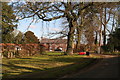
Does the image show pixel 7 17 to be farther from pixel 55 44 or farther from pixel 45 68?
pixel 45 68

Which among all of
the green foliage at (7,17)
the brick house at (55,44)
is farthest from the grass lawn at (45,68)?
the brick house at (55,44)

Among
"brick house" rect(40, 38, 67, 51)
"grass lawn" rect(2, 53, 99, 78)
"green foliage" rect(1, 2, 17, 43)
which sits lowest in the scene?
"grass lawn" rect(2, 53, 99, 78)

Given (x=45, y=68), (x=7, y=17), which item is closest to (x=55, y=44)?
(x=7, y=17)

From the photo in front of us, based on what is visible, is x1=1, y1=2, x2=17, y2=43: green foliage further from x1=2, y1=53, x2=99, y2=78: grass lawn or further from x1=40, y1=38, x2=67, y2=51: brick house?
x1=2, y1=53, x2=99, y2=78: grass lawn

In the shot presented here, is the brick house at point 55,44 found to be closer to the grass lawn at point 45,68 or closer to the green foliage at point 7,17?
the green foliage at point 7,17

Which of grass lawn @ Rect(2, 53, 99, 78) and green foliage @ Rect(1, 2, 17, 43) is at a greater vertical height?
green foliage @ Rect(1, 2, 17, 43)

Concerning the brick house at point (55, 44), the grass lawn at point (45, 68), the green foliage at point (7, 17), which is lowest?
the grass lawn at point (45, 68)

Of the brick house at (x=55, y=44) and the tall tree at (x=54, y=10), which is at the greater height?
the tall tree at (x=54, y=10)

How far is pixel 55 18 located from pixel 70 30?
2.59 m

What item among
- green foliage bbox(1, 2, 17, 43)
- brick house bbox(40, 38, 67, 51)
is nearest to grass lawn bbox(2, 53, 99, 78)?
green foliage bbox(1, 2, 17, 43)

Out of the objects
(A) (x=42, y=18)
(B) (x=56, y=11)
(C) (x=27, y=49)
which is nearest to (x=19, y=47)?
(C) (x=27, y=49)

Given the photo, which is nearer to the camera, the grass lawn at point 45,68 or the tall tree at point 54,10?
the grass lawn at point 45,68

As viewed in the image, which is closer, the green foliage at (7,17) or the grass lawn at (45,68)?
the grass lawn at (45,68)

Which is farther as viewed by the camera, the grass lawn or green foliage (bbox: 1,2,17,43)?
green foliage (bbox: 1,2,17,43)
